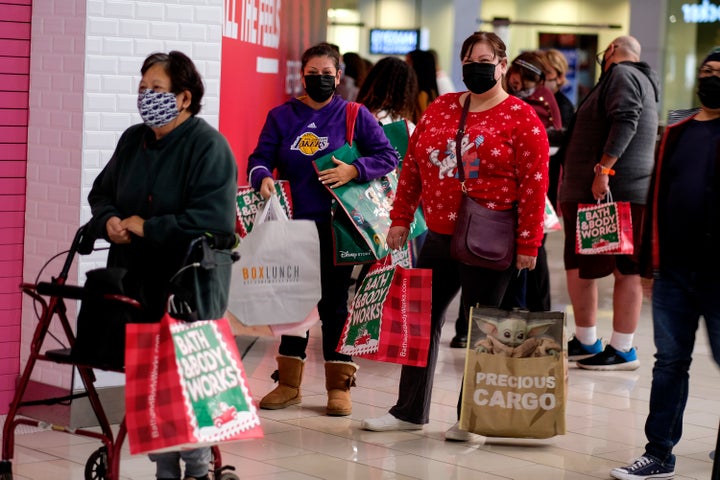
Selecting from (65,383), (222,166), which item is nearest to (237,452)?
(65,383)

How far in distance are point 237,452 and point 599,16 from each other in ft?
68.8

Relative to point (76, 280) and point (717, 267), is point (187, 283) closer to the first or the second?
point (76, 280)

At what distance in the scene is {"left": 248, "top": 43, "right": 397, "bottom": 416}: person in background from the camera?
231 inches

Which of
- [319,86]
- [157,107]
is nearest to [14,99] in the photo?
[319,86]

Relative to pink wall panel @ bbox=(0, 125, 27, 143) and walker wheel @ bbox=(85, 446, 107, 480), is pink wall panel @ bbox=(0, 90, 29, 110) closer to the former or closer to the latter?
pink wall panel @ bbox=(0, 125, 27, 143)

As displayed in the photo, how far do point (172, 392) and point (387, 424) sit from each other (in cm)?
209

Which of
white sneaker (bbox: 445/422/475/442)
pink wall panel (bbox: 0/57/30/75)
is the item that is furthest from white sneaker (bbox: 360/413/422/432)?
pink wall panel (bbox: 0/57/30/75)

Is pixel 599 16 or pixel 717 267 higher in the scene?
pixel 599 16

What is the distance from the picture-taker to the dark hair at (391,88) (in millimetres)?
7215

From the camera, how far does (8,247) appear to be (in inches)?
225

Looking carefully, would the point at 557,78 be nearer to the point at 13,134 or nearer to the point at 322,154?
the point at 322,154

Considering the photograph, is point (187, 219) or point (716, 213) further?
point (716, 213)

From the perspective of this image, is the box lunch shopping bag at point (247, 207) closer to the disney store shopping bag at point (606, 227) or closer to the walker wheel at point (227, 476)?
the walker wheel at point (227, 476)

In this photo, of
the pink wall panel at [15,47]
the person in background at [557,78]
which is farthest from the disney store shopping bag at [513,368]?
the person in background at [557,78]
